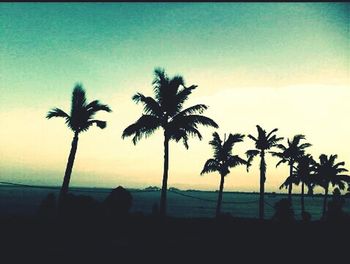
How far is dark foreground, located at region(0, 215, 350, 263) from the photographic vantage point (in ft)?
36.6

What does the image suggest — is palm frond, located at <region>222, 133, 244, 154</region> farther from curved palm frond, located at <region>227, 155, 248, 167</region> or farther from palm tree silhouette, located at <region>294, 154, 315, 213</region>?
palm tree silhouette, located at <region>294, 154, 315, 213</region>

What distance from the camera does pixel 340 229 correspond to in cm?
1819

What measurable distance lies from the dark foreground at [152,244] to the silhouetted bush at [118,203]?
59cm

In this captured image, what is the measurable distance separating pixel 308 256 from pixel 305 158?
92.8 ft

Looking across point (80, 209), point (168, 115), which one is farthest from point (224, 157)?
point (80, 209)

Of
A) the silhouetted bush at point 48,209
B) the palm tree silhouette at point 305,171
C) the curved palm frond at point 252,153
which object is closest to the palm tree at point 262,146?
the curved palm frond at point 252,153

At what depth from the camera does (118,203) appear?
53.7 ft

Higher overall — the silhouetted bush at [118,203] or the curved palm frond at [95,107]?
the curved palm frond at [95,107]

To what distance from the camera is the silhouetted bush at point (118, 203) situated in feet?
53.2

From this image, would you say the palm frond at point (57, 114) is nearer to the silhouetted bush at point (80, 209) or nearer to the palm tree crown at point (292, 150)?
the silhouetted bush at point (80, 209)

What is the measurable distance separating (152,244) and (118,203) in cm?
349

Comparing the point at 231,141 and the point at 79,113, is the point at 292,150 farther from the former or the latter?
the point at 79,113

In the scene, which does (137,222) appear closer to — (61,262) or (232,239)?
(232,239)

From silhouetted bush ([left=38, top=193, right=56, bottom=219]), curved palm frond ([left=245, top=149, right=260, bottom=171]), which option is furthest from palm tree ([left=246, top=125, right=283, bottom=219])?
silhouetted bush ([left=38, top=193, right=56, bottom=219])
